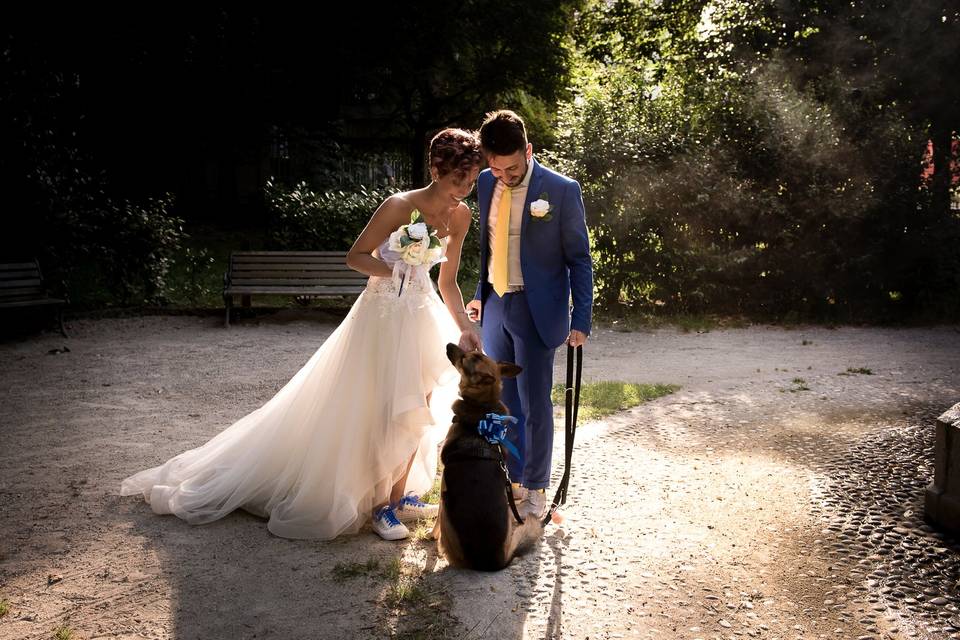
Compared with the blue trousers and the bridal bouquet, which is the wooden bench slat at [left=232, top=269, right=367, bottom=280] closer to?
the blue trousers

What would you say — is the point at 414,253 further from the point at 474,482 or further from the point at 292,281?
the point at 292,281

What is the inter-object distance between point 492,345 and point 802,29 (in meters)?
12.2

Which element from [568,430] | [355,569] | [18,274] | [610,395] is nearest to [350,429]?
[355,569]

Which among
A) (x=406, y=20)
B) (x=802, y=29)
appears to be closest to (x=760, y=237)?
(x=802, y=29)

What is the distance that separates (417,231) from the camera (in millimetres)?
4242

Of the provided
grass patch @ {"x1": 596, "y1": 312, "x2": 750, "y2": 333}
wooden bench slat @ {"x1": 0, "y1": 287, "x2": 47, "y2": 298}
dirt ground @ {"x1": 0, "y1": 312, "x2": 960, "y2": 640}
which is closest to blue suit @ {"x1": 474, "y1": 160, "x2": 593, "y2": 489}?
dirt ground @ {"x1": 0, "y1": 312, "x2": 960, "y2": 640}

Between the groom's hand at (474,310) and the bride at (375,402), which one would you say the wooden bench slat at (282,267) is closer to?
the groom's hand at (474,310)

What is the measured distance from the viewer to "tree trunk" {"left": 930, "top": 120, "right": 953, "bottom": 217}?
1186 cm

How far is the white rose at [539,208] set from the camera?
171 inches

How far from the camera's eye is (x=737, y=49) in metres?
15.0

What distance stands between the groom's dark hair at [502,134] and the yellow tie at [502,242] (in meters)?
0.36

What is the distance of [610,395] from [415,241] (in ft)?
12.9

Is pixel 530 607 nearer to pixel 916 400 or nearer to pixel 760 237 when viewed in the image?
pixel 916 400

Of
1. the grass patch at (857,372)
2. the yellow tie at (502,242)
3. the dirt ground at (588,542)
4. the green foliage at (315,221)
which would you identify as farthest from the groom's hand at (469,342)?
the green foliage at (315,221)
